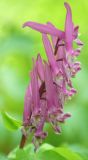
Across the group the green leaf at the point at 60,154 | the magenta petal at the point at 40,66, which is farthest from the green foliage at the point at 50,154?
the magenta petal at the point at 40,66

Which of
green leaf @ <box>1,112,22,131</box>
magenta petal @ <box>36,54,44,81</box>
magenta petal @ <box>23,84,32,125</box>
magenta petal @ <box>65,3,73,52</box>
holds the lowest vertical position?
green leaf @ <box>1,112,22,131</box>

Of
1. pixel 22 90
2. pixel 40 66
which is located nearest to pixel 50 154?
pixel 40 66

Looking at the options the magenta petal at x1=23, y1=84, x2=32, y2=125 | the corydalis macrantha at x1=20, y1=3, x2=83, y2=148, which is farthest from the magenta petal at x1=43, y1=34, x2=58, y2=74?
the magenta petal at x1=23, y1=84, x2=32, y2=125

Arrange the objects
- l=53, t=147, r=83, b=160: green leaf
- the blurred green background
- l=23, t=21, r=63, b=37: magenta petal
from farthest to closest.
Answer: the blurred green background < l=53, t=147, r=83, b=160: green leaf < l=23, t=21, r=63, b=37: magenta petal

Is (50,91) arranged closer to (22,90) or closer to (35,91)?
(35,91)

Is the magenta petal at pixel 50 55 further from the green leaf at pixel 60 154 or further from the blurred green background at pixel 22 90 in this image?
the blurred green background at pixel 22 90

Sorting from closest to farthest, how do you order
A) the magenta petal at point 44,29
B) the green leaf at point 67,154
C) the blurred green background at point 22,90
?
the magenta petal at point 44,29, the green leaf at point 67,154, the blurred green background at point 22,90

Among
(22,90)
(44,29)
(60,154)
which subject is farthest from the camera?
(22,90)

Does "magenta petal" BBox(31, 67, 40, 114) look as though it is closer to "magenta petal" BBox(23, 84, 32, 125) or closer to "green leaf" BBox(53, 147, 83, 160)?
"magenta petal" BBox(23, 84, 32, 125)

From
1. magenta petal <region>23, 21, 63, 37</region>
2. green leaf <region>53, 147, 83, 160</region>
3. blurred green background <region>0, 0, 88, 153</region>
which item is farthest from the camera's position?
blurred green background <region>0, 0, 88, 153</region>
